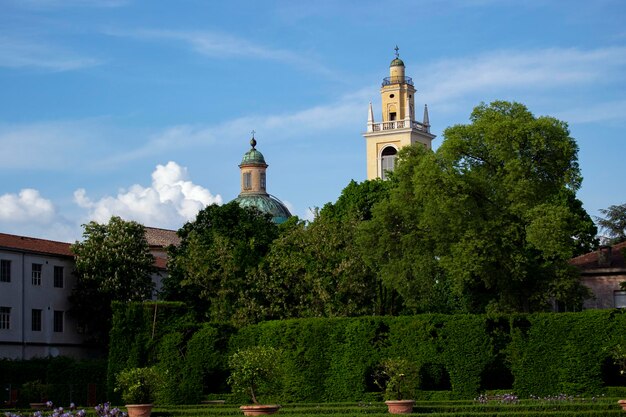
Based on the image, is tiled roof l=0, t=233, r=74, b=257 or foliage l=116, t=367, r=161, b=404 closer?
foliage l=116, t=367, r=161, b=404

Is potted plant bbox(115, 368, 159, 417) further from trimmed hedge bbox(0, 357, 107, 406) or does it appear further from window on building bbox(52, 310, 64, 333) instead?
window on building bbox(52, 310, 64, 333)

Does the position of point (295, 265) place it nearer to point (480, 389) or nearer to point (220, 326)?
point (220, 326)

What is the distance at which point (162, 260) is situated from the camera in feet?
288

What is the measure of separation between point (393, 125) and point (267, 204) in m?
18.2

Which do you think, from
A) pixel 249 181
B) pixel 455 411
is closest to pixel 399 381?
pixel 455 411

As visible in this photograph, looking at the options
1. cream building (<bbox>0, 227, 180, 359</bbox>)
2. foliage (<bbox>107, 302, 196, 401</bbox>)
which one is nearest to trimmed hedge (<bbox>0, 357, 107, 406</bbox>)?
foliage (<bbox>107, 302, 196, 401</bbox>)

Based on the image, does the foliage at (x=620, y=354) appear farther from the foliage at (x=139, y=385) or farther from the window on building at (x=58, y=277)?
the window on building at (x=58, y=277)

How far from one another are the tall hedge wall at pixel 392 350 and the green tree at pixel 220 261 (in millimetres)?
9066

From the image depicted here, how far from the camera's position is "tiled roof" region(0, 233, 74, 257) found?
234 ft

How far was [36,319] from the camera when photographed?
72.2 meters

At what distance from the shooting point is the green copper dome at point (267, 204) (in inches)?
4808

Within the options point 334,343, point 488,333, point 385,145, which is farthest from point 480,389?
point 385,145

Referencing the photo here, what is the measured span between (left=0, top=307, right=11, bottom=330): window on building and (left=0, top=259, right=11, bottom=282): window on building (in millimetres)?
1756

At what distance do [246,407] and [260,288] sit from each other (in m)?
27.2
